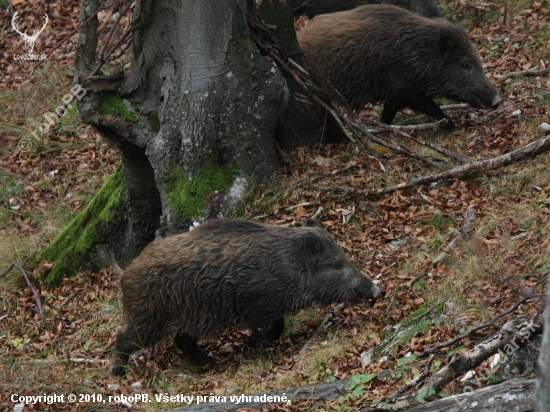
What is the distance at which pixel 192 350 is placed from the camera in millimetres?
7188

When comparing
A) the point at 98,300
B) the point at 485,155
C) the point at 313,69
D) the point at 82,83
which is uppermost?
the point at 82,83

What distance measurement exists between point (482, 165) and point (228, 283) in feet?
9.14

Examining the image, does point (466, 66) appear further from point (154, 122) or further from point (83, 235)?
point (83, 235)

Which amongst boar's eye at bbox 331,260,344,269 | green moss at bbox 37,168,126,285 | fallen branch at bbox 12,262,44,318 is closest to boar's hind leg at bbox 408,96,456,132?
boar's eye at bbox 331,260,344,269

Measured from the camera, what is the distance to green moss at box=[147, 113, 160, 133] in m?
8.42

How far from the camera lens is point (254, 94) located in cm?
824

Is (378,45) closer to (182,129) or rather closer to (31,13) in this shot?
(182,129)

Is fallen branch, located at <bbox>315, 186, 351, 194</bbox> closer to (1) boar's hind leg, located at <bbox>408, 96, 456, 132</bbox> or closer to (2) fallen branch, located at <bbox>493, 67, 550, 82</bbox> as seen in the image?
(1) boar's hind leg, located at <bbox>408, 96, 456, 132</bbox>

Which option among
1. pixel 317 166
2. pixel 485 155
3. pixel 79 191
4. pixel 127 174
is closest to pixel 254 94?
pixel 317 166

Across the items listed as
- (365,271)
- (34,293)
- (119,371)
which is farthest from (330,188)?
(34,293)

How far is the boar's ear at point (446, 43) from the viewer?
9.90 meters

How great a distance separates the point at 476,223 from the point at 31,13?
10667 millimetres

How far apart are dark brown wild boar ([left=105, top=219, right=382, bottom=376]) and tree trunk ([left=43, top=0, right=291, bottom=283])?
3.84 ft

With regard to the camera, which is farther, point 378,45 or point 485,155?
point 378,45
